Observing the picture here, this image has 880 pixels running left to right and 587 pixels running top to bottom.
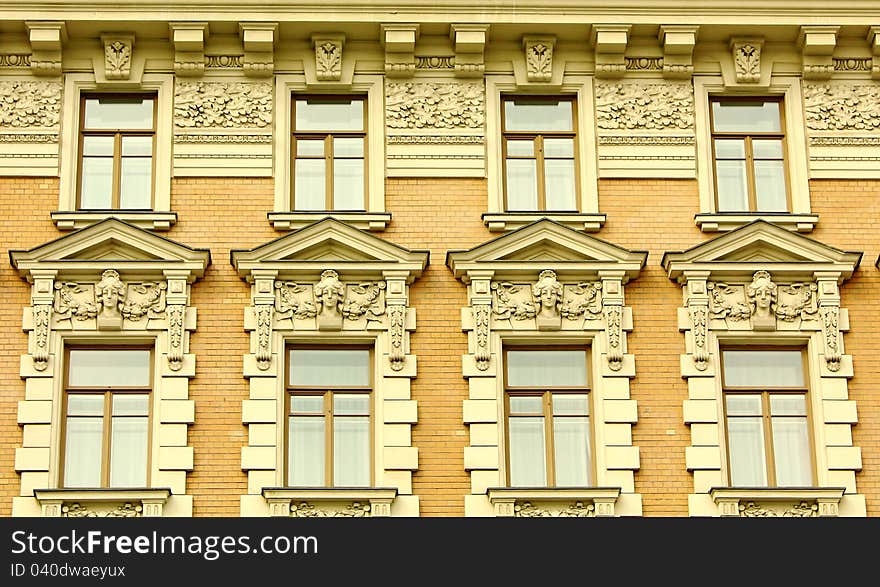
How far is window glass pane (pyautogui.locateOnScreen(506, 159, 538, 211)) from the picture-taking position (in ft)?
76.7

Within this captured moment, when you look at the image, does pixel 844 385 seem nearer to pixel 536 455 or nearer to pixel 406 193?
pixel 536 455

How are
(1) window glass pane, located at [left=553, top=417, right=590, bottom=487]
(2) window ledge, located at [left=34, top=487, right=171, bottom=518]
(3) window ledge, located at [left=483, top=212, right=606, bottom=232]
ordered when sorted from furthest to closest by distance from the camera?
(3) window ledge, located at [left=483, top=212, right=606, bottom=232], (1) window glass pane, located at [left=553, top=417, right=590, bottom=487], (2) window ledge, located at [left=34, top=487, right=171, bottom=518]

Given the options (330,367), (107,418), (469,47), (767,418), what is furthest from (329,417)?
(767,418)

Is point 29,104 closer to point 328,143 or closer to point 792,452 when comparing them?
point 328,143

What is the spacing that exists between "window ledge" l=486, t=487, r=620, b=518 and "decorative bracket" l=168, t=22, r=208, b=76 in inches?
254

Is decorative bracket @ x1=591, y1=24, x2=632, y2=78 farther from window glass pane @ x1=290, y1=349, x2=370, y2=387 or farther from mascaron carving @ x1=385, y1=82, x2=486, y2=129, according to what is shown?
window glass pane @ x1=290, y1=349, x2=370, y2=387

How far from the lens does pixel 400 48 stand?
2361cm

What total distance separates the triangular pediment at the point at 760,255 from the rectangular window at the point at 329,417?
3.91m

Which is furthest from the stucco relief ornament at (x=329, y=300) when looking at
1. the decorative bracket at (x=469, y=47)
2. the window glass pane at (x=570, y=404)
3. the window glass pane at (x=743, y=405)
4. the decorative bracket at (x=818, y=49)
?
the decorative bracket at (x=818, y=49)

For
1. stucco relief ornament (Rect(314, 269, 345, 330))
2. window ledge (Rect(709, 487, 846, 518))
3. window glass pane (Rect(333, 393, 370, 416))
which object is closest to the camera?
window ledge (Rect(709, 487, 846, 518))

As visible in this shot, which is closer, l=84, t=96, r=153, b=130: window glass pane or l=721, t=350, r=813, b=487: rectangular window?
l=721, t=350, r=813, b=487: rectangular window

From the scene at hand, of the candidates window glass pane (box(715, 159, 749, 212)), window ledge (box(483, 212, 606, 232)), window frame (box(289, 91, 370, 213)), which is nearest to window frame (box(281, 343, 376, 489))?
window frame (box(289, 91, 370, 213))

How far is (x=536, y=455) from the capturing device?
72.8 ft

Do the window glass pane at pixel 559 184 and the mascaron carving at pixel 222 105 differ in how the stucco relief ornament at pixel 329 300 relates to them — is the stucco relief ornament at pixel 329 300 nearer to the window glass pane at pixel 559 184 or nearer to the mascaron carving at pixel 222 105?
the mascaron carving at pixel 222 105
